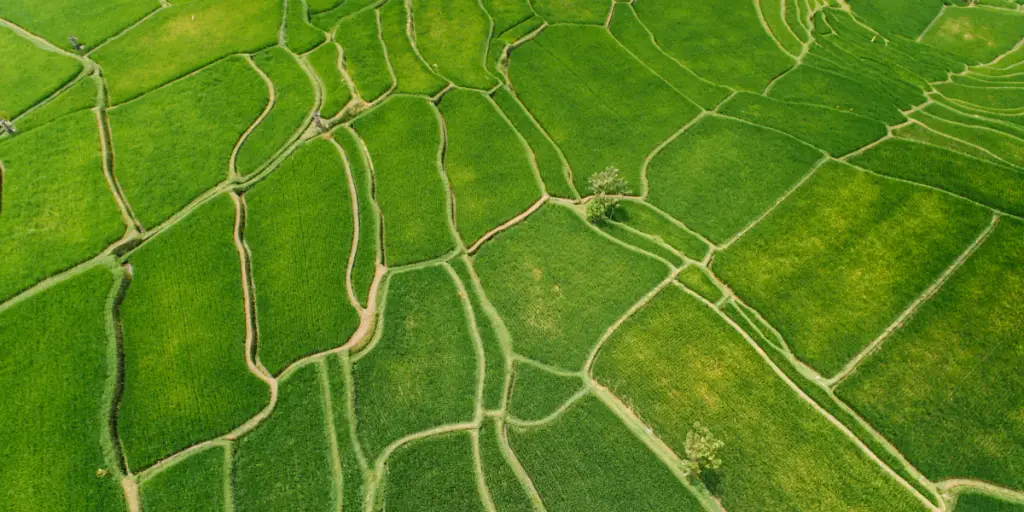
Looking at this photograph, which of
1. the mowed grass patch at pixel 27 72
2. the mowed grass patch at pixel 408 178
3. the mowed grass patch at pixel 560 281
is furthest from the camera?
the mowed grass patch at pixel 27 72

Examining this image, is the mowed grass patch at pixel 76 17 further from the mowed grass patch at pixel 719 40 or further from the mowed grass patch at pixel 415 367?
the mowed grass patch at pixel 719 40

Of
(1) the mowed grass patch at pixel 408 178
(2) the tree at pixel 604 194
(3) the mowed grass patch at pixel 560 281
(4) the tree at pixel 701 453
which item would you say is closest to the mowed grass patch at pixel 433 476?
(3) the mowed grass patch at pixel 560 281

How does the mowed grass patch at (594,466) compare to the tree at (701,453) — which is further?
the mowed grass patch at (594,466)

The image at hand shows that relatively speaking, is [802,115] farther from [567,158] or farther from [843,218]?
[567,158]

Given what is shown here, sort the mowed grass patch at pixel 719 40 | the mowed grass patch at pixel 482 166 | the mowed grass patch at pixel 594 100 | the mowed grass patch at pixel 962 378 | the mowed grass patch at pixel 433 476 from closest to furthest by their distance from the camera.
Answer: the mowed grass patch at pixel 962 378 → the mowed grass patch at pixel 433 476 → the mowed grass patch at pixel 482 166 → the mowed grass patch at pixel 594 100 → the mowed grass patch at pixel 719 40

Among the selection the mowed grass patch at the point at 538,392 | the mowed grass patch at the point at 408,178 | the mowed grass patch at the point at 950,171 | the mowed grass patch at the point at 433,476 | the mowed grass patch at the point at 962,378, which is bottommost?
the mowed grass patch at the point at 433,476

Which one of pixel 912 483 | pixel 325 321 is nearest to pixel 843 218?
pixel 912 483

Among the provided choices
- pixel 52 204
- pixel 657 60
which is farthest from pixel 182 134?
pixel 657 60

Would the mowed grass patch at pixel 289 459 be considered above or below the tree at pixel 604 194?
below
